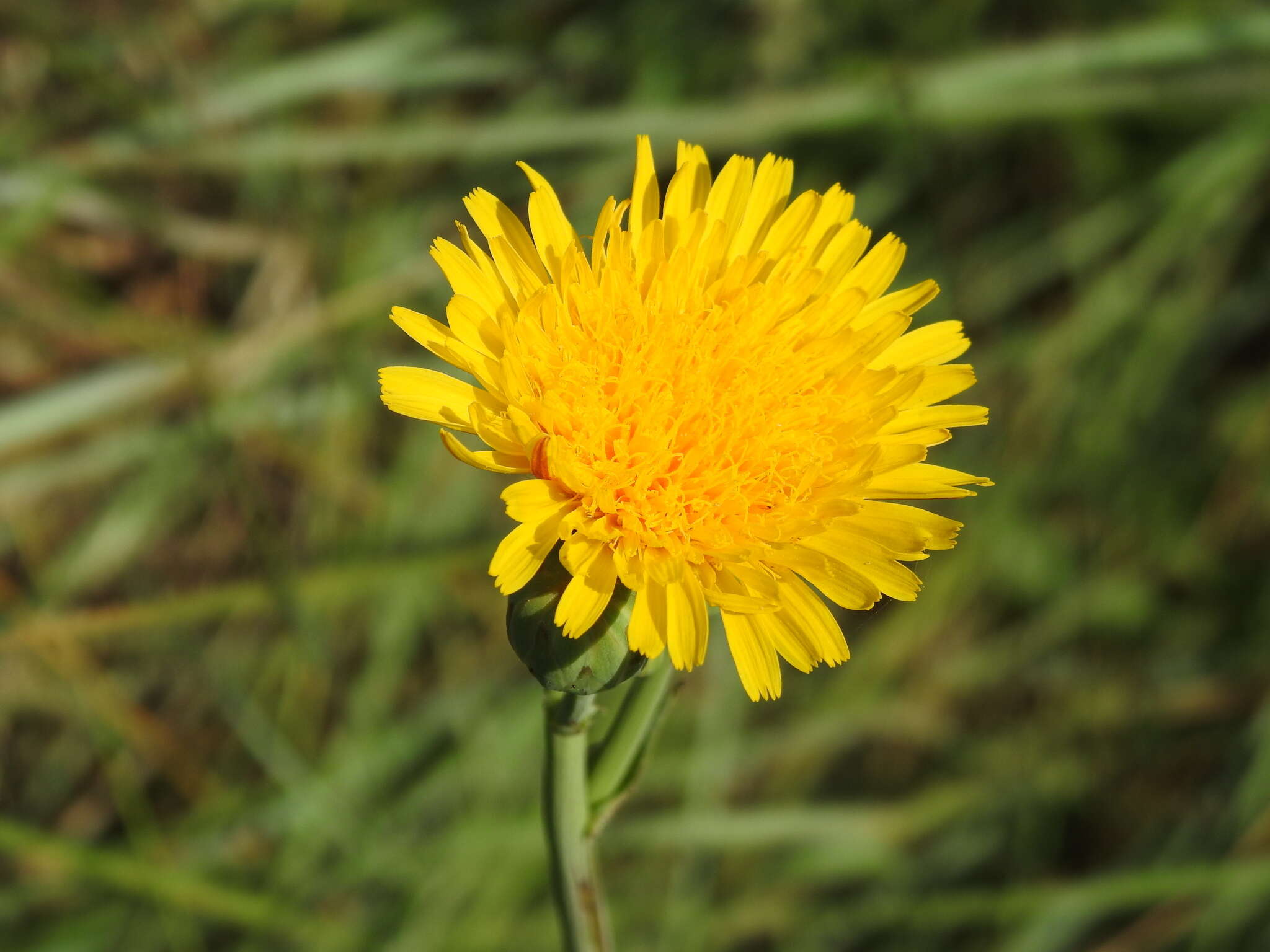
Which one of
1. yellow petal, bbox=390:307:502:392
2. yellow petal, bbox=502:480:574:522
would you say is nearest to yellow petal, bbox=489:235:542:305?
yellow petal, bbox=390:307:502:392

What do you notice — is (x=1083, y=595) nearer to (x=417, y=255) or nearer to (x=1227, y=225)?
(x=1227, y=225)

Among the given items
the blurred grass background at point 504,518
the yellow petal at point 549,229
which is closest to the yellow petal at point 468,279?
the yellow petal at point 549,229

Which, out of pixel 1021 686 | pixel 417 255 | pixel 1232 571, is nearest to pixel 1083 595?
pixel 1021 686

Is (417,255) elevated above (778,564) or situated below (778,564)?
above

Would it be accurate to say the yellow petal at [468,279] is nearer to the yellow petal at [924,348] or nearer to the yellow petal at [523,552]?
the yellow petal at [523,552]

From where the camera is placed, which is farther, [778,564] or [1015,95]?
[1015,95]

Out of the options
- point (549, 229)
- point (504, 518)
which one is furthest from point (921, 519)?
point (504, 518)
